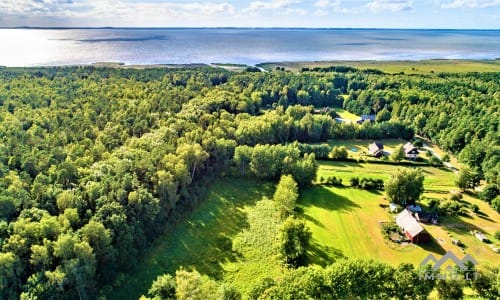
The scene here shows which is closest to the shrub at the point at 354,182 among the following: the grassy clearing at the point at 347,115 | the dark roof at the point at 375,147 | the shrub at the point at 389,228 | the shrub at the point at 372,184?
the shrub at the point at 372,184

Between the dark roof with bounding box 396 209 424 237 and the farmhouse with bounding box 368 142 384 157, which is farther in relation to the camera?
the farmhouse with bounding box 368 142 384 157

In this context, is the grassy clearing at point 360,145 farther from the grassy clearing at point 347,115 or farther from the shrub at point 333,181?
the grassy clearing at point 347,115

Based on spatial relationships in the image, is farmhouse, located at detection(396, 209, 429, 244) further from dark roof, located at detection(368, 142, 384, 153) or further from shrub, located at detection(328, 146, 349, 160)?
dark roof, located at detection(368, 142, 384, 153)

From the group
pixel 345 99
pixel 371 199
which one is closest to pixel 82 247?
pixel 371 199

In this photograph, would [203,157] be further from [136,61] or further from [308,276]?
[136,61]

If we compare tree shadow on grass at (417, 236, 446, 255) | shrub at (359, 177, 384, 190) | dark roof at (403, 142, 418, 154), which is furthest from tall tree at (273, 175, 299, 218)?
dark roof at (403, 142, 418, 154)

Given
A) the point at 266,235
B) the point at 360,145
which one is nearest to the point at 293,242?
the point at 266,235

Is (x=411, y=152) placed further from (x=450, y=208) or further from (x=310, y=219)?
(x=310, y=219)
